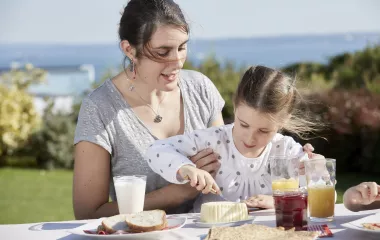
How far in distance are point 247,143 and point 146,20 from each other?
81cm

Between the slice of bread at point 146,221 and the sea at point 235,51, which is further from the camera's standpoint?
the sea at point 235,51

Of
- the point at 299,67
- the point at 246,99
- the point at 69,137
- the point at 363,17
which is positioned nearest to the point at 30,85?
the point at 69,137

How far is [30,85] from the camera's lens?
11.0 m

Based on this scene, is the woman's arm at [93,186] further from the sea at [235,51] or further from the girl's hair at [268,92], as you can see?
the sea at [235,51]

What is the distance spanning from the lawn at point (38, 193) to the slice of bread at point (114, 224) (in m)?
5.06

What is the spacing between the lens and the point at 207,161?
3285 millimetres

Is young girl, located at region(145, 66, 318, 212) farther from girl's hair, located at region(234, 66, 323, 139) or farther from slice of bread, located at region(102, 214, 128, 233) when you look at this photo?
slice of bread, located at region(102, 214, 128, 233)

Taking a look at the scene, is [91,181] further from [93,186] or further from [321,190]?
[321,190]

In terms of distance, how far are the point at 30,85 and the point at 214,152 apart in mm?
8074

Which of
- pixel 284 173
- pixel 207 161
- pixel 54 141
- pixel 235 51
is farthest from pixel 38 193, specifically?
pixel 235 51

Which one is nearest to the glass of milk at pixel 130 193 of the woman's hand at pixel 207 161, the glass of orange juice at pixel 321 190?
the woman's hand at pixel 207 161

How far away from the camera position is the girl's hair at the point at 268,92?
3.16 meters

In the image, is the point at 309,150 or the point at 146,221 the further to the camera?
the point at 309,150

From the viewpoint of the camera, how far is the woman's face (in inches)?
134
